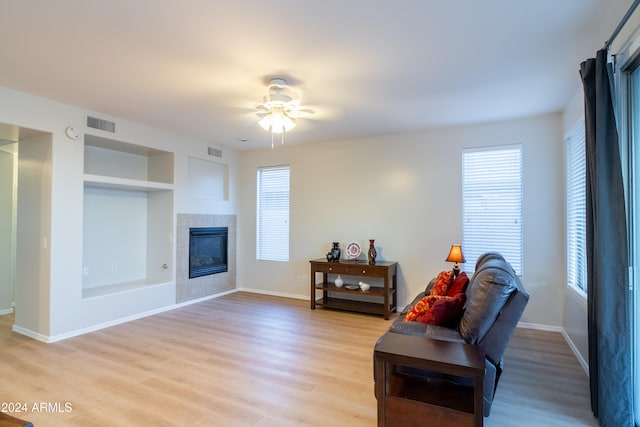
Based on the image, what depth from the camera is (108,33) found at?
2365mm

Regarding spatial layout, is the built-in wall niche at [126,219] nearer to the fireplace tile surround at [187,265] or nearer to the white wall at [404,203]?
the fireplace tile surround at [187,265]

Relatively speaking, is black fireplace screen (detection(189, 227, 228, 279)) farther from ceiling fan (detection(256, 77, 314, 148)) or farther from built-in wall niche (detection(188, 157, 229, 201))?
ceiling fan (detection(256, 77, 314, 148))

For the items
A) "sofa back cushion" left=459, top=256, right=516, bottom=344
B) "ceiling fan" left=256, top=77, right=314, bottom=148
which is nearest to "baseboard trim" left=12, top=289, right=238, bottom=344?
"ceiling fan" left=256, top=77, right=314, bottom=148

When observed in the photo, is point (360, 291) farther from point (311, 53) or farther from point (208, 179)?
point (311, 53)

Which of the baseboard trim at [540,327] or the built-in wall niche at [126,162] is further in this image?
the built-in wall niche at [126,162]

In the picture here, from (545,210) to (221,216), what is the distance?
4971mm

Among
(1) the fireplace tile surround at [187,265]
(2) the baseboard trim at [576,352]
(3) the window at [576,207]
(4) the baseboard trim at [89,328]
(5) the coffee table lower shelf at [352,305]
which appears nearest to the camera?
(2) the baseboard trim at [576,352]

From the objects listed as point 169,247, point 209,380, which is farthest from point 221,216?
point 209,380

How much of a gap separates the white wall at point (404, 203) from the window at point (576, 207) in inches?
11.4

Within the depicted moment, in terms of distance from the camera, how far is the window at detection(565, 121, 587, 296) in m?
3.31

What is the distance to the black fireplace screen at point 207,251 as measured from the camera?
550 centimetres

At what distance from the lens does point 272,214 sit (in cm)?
618

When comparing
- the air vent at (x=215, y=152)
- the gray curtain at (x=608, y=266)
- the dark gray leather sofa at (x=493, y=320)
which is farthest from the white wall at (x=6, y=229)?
the gray curtain at (x=608, y=266)

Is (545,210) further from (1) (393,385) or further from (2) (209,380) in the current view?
(2) (209,380)
